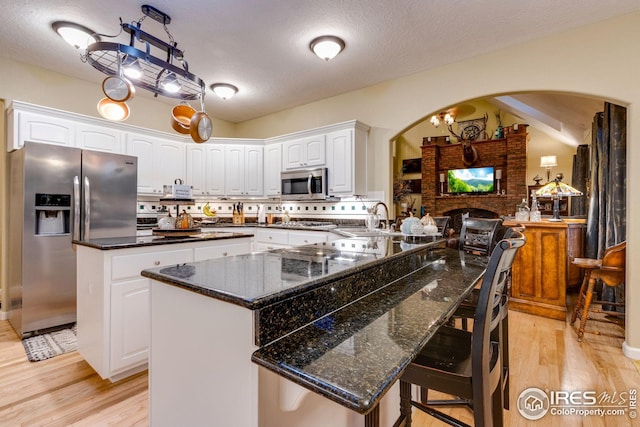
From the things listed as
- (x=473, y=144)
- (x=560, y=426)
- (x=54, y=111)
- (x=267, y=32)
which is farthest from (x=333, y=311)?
(x=473, y=144)

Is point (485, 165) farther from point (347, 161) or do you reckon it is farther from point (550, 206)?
point (347, 161)

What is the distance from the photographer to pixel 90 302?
207 centimetres

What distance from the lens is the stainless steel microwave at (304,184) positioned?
413 cm

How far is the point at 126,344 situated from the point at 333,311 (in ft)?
5.74

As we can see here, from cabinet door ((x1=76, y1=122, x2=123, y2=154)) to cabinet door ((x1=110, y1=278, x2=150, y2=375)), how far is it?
8.07ft

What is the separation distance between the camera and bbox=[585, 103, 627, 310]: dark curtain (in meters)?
2.96

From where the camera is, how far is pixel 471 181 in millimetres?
7387

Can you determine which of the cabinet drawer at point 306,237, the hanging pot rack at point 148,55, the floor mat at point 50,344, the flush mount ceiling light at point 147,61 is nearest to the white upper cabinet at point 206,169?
the cabinet drawer at point 306,237

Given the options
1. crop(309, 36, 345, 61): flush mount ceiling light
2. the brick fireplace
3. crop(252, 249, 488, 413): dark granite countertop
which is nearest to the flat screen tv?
the brick fireplace

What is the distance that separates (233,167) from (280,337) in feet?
14.3

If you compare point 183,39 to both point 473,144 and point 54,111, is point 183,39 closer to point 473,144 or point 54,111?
point 54,111

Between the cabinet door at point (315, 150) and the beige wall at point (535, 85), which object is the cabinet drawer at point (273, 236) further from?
the beige wall at point (535, 85)

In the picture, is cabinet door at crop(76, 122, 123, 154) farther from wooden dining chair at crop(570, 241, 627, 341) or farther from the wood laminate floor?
wooden dining chair at crop(570, 241, 627, 341)

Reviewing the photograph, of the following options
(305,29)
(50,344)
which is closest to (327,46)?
(305,29)
